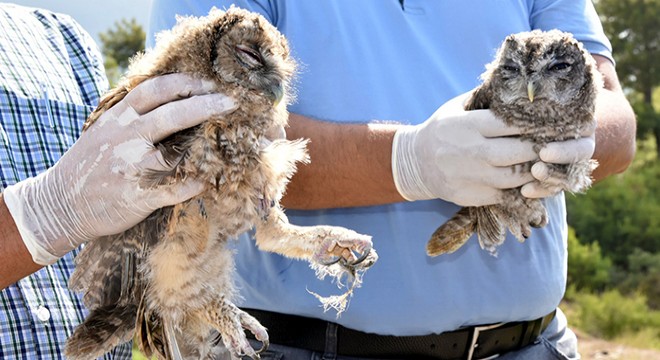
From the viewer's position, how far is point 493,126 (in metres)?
2.03

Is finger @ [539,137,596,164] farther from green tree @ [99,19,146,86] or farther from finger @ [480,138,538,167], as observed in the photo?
green tree @ [99,19,146,86]

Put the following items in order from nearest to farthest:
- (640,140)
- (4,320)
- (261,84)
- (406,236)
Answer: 1. (261,84)
2. (4,320)
3. (406,236)
4. (640,140)

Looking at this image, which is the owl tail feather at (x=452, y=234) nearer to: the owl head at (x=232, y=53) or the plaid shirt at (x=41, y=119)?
the owl head at (x=232, y=53)

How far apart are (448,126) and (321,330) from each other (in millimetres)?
775

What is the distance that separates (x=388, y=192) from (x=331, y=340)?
0.52 m

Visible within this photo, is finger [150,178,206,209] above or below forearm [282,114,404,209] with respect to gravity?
above

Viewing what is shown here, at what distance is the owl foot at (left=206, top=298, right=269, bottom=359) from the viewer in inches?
68.8

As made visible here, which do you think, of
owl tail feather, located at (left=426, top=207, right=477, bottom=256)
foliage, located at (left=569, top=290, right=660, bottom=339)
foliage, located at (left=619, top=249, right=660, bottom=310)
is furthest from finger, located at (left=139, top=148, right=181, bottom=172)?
foliage, located at (left=619, top=249, right=660, bottom=310)

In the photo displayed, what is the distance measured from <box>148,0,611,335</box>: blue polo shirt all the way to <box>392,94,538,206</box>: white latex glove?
232 millimetres

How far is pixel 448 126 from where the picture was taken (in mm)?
2066

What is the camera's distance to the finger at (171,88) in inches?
66.9

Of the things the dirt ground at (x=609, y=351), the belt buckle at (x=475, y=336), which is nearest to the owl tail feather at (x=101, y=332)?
the belt buckle at (x=475, y=336)

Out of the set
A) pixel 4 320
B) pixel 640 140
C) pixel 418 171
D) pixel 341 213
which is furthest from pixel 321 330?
pixel 640 140

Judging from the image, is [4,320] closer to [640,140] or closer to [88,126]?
[88,126]
